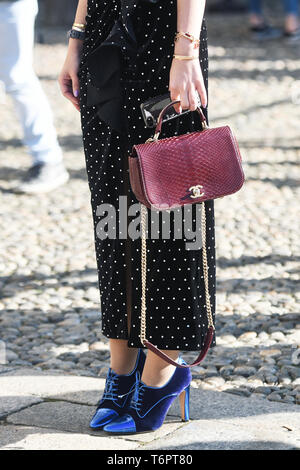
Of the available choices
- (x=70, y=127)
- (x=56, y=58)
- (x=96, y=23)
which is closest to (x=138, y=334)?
(x=96, y=23)

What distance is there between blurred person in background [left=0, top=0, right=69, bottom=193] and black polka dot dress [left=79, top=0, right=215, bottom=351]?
2.71 metres

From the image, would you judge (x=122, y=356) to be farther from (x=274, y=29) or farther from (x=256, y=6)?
(x=274, y=29)

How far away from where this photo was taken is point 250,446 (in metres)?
2.35

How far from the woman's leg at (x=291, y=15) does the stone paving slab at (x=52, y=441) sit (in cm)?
895

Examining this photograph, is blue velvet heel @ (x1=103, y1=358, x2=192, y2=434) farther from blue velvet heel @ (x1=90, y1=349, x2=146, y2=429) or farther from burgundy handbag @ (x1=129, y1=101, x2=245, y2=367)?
burgundy handbag @ (x1=129, y1=101, x2=245, y2=367)

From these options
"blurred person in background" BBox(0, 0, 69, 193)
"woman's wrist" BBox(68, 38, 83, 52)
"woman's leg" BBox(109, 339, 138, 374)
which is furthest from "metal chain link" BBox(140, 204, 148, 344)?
"blurred person in background" BBox(0, 0, 69, 193)

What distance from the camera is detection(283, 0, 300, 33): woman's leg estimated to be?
10.6 m

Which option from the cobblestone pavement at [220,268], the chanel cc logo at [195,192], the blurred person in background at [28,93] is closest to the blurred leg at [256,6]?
the cobblestone pavement at [220,268]

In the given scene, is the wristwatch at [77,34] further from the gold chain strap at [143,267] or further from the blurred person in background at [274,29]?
the blurred person in background at [274,29]

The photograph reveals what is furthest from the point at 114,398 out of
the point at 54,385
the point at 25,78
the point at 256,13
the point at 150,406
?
the point at 256,13

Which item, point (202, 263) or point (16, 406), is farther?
point (16, 406)

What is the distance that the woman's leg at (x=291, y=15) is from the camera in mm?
10622
